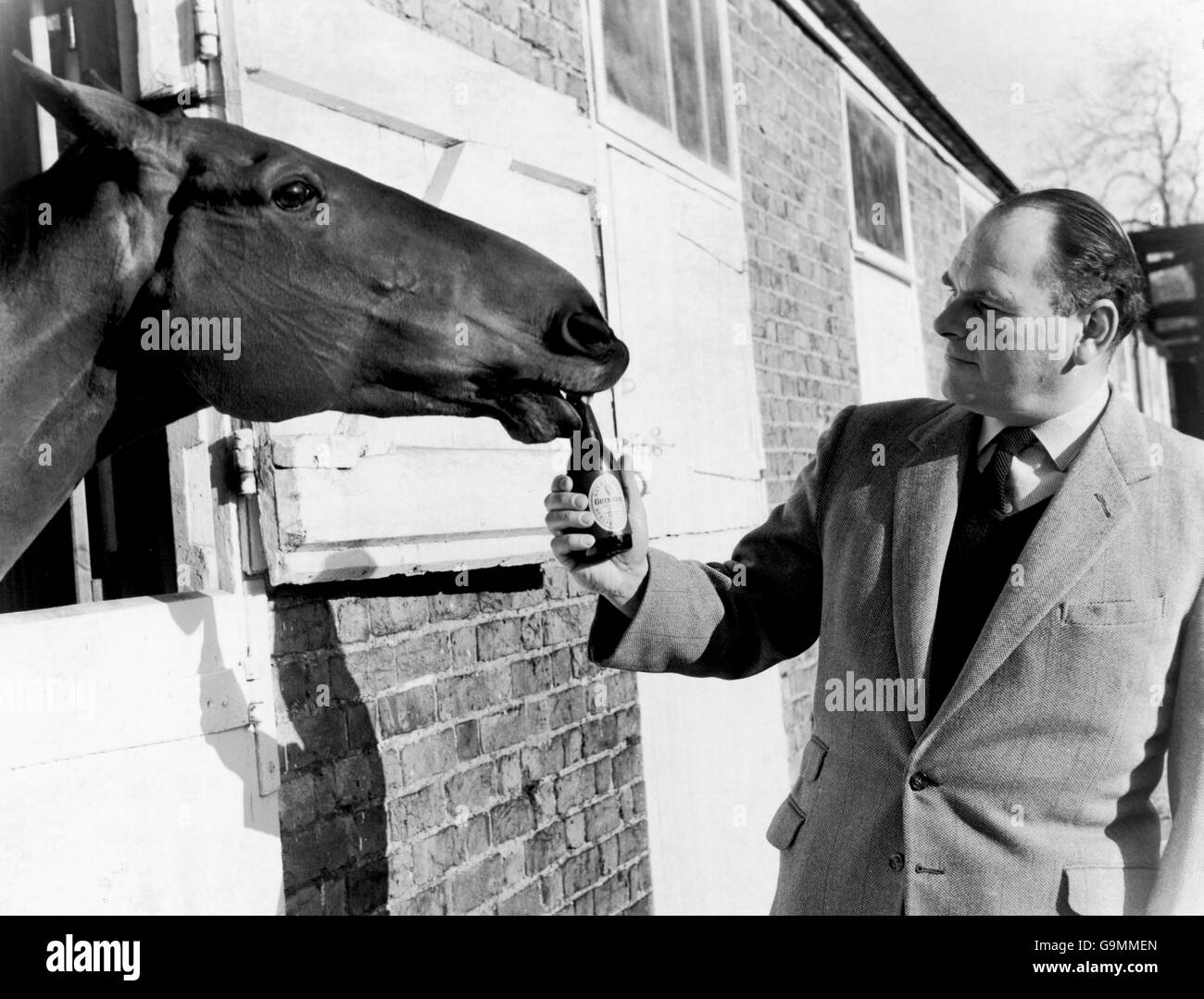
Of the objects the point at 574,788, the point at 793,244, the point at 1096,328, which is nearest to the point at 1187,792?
the point at 1096,328

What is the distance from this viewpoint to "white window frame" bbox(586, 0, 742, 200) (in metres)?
3.32

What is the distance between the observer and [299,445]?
2145mm

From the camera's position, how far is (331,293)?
5.51ft

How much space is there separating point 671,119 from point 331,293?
92.0 inches

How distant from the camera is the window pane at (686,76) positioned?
3816 millimetres

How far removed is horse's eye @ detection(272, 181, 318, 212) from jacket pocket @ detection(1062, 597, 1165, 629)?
3.97ft

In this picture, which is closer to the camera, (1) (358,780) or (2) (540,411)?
(2) (540,411)

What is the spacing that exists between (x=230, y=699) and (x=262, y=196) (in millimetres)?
906

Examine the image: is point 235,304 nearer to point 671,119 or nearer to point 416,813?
A: point 416,813

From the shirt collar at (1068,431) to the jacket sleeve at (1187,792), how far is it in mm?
274

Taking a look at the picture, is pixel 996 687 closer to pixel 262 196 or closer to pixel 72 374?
pixel 262 196

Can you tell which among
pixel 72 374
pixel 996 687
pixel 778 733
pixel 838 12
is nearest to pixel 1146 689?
pixel 996 687

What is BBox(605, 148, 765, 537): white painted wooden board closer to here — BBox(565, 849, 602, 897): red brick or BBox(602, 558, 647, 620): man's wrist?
BBox(565, 849, 602, 897): red brick

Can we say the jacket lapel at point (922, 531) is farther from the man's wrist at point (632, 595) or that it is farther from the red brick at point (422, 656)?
the red brick at point (422, 656)
